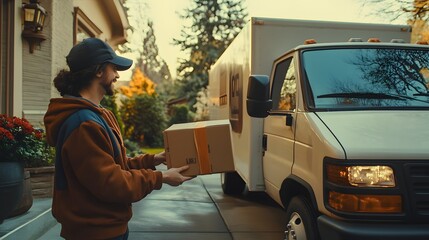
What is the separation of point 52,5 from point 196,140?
6442mm

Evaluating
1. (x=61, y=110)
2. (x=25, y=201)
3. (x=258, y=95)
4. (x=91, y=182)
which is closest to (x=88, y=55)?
(x=61, y=110)

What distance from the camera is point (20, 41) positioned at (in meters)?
7.34

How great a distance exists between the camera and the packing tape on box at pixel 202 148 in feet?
8.91

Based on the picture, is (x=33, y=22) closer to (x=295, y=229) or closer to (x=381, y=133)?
(x=295, y=229)

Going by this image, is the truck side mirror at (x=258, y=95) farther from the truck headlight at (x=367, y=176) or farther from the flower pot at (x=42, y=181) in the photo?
the flower pot at (x=42, y=181)

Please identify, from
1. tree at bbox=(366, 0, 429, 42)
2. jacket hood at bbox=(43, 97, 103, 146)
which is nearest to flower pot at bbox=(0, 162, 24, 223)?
jacket hood at bbox=(43, 97, 103, 146)

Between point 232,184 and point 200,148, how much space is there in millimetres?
5558

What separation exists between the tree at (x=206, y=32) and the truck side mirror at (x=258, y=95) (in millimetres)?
29556

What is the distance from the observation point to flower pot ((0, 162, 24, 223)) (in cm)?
446

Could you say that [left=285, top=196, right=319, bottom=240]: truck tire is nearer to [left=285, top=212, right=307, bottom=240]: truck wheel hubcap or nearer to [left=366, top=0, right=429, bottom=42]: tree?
[left=285, top=212, right=307, bottom=240]: truck wheel hubcap

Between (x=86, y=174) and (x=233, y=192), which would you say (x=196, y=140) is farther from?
(x=233, y=192)

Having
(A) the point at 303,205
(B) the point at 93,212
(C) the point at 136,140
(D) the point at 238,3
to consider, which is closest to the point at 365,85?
(A) the point at 303,205

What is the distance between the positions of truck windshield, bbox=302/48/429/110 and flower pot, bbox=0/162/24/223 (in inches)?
121

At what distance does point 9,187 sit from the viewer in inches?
177
